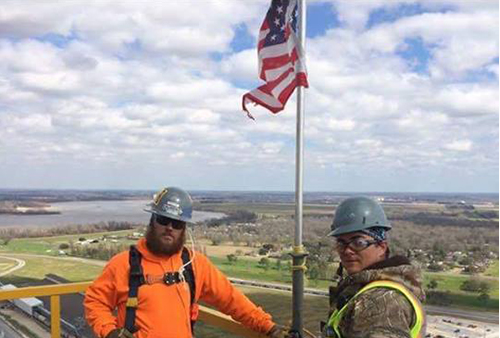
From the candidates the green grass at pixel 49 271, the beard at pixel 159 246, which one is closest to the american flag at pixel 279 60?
the beard at pixel 159 246

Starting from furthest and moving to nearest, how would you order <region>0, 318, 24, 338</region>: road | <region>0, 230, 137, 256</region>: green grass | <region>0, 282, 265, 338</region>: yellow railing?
<region>0, 230, 137, 256</region>: green grass < <region>0, 318, 24, 338</region>: road < <region>0, 282, 265, 338</region>: yellow railing

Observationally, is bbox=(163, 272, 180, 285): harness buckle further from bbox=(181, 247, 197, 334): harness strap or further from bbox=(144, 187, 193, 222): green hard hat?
bbox=(144, 187, 193, 222): green hard hat

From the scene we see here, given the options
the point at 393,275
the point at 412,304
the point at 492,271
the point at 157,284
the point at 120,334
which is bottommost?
the point at 492,271

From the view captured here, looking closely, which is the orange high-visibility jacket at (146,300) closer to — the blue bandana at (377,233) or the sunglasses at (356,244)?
the sunglasses at (356,244)

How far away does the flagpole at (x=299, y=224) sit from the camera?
434 cm

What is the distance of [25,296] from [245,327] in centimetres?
202

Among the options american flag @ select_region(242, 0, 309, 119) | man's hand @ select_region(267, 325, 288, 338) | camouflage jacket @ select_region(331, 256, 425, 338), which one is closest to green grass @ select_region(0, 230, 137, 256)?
american flag @ select_region(242, 0, 309, 119)

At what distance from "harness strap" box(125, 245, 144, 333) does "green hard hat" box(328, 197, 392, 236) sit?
5.47 ft

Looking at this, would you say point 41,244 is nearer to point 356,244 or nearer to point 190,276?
point 190,276

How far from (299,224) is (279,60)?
1.81 m

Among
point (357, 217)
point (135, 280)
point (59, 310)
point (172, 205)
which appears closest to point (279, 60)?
point (172, 205)

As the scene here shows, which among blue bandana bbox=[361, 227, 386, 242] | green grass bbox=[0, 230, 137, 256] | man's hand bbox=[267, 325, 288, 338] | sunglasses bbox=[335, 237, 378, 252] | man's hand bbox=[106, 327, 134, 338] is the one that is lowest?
green grass bbox=[0, 230, 137, 256]

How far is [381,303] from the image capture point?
216 centimetres

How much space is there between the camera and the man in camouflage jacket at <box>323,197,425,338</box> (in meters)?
2.13
